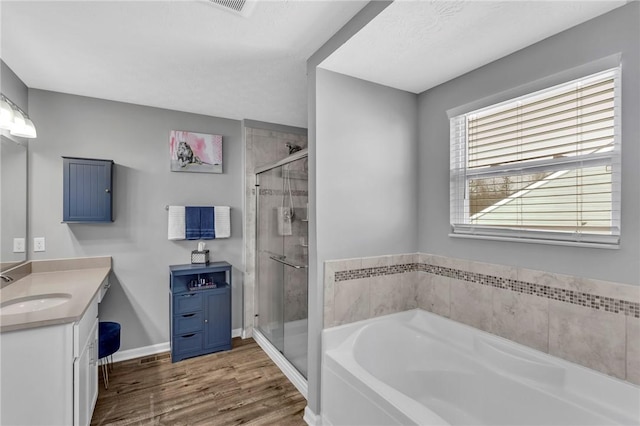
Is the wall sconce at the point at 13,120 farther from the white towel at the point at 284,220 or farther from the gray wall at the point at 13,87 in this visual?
the white towel at the point at 284,220

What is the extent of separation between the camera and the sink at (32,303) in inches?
72.5

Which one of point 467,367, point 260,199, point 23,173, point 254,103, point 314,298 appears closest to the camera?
point 467,367

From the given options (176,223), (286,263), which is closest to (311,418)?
(286,263)

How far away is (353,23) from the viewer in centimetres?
171

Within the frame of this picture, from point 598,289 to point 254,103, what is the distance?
295cm

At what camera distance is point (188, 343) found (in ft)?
9.88

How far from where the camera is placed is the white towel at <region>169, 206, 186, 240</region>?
3.12 metres

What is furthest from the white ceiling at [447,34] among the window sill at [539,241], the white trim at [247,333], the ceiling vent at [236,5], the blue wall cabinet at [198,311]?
the white trim at [247,333]

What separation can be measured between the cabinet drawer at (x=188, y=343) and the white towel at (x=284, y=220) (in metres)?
1.33

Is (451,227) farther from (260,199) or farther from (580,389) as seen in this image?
(260,199)

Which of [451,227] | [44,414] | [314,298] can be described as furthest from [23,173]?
[451,227]

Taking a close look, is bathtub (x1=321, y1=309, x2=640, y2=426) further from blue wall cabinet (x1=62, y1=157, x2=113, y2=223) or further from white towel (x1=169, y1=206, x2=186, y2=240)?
blue wall cabinet (x1=62, y1=157, x2=113, y2=223)

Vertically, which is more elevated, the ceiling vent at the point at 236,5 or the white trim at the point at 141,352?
the ceiling vent at the point at 236,5

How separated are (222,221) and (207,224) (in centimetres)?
17
